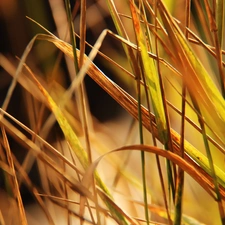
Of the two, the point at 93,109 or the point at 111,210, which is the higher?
the point at 111,210

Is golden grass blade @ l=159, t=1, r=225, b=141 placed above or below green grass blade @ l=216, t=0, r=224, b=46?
below

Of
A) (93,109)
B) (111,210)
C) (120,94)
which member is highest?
(120,94)

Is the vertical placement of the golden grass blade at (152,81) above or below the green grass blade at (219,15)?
below

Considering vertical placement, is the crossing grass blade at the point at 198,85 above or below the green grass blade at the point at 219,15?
below

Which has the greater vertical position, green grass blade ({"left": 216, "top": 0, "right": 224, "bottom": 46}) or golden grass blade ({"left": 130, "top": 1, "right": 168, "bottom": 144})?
green grass blade ({"left": 216, "top": 0, "right": 224, "bottom": 46})

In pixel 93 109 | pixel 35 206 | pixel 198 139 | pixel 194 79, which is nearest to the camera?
pixel 194 79

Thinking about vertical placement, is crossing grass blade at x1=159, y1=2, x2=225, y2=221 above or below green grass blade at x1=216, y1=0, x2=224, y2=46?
below

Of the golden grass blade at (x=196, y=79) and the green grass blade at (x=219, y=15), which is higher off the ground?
the green grass blade at (x=219, y=15)

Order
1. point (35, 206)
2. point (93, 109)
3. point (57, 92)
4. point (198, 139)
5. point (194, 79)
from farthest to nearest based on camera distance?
point (93, 109)
point (35, 206)
point (57, 92)
point (198, 139)
point (194, 79)

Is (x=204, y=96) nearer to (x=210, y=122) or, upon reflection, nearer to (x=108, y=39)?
(x=210, y=122)

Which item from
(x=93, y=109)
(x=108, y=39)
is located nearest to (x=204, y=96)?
(x=108, y=39)

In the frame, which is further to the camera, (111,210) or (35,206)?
(35,206)
